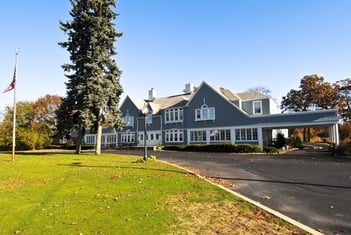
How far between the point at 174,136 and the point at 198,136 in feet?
14.5

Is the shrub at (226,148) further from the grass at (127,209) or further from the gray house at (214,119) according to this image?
the grass at (127,209)

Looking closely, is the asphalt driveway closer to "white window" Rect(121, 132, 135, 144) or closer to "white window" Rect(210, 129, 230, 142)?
"white window" Rect(210, 129, 230, 142)

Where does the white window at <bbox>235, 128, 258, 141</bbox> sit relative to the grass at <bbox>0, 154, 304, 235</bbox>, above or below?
above

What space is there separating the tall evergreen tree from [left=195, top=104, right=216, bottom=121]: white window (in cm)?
1463

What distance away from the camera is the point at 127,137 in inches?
1850

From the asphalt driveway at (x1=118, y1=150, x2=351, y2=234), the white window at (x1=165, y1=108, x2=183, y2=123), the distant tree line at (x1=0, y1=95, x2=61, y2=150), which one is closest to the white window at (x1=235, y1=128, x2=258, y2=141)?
the white window at (x1=165, y1=108, x2=183, y2=123)

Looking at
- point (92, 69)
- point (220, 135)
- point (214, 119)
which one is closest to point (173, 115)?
point (214, 119)

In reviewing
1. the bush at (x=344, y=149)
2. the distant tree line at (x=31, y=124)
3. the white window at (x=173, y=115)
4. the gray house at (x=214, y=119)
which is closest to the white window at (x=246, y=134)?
the gray house at (x=214, y=119)

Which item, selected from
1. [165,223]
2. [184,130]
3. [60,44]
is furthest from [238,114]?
[165,223]

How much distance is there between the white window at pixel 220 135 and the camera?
117 feet

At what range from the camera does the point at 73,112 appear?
2530 cm

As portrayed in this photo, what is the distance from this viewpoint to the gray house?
3065cm

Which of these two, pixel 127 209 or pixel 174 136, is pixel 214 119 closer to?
pixel 174 136

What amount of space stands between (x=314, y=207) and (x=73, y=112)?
75.0 feet
